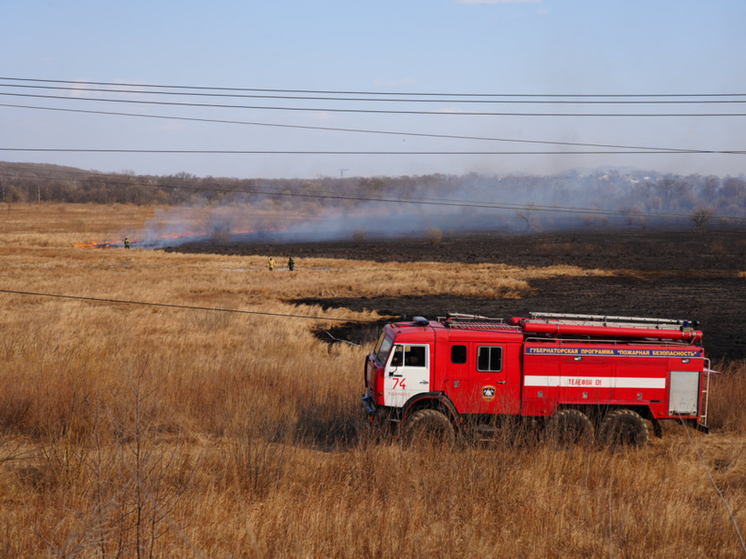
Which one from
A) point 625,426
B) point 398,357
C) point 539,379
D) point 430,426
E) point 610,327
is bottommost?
point 625,426

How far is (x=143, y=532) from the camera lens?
17.7 feet

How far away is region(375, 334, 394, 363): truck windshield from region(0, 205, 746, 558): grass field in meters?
1.60

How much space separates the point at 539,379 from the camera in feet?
34.9

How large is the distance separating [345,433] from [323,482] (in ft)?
12.6

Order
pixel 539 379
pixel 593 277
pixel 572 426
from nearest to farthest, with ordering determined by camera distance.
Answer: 1. pixel 572 426
2. pixel 539 379
3. pixel 593 277

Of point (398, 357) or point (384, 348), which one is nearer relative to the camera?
point (398, 357)

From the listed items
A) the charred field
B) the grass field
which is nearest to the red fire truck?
the grass field

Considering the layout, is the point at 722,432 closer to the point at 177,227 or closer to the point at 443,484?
the point at 443,484

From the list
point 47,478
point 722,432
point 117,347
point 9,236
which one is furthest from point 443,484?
point 9,236

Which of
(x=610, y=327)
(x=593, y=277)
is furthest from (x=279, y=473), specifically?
(x=593, y=277)

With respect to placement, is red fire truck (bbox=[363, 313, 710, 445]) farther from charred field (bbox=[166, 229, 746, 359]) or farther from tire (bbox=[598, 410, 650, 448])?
charred field (bbox=[166, 229, 746, 359])

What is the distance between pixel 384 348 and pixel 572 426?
3.62 m

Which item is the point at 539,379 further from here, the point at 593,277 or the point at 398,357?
the point at 593,277

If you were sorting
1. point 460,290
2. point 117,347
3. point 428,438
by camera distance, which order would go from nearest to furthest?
point 428,438
point 117,347
point 460,290
